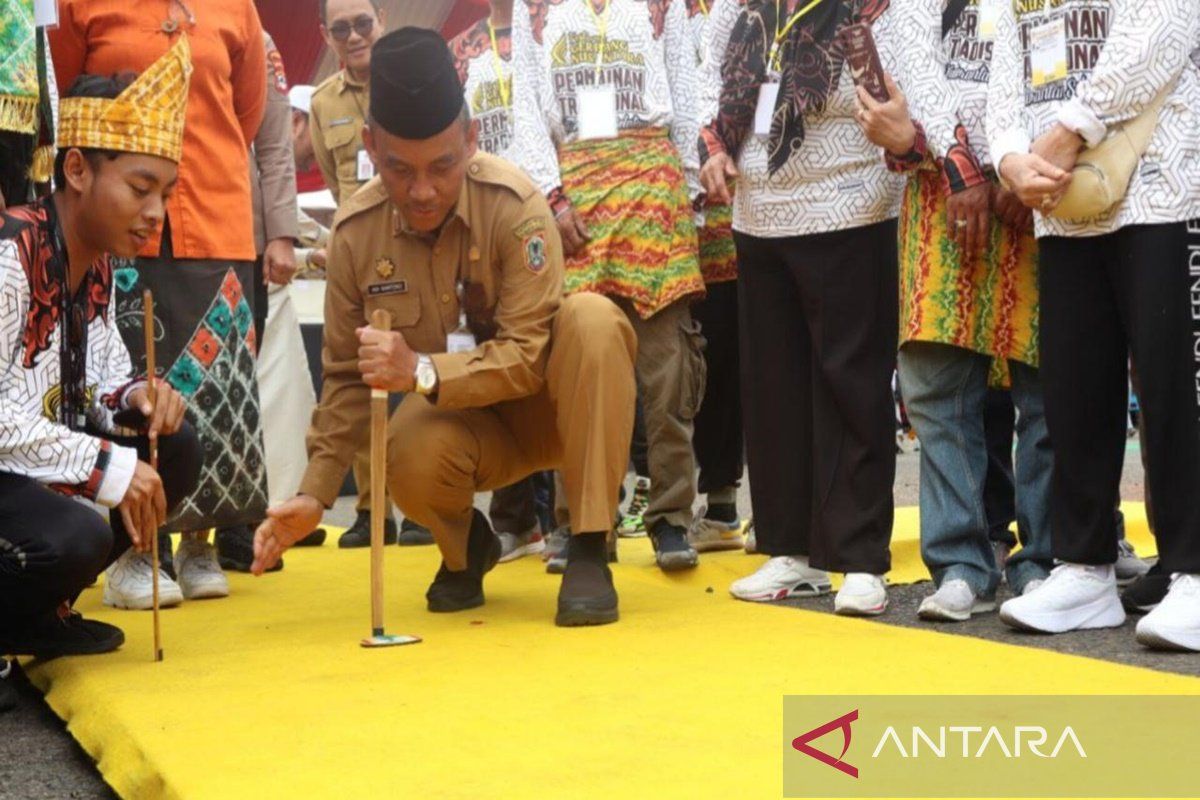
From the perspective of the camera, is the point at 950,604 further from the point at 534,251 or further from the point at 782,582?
the point at 534,251

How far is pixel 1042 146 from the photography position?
3.25 m

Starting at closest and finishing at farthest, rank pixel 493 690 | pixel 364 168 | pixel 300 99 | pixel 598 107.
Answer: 1. pixel 493 690
2. pixel 598 107
3. pixel 364 168
4. pixel 300 99

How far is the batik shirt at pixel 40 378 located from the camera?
116 inches

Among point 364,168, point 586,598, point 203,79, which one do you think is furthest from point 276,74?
point 586,598

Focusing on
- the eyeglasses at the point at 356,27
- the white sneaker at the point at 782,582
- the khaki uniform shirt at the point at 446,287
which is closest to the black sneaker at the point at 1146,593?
the white sneaker at the point at 782,582

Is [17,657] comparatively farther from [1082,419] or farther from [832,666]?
[1082,419]

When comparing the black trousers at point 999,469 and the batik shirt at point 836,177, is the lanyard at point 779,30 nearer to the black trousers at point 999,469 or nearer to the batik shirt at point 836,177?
the batik shirt at point 836,177

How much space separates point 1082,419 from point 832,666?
0.78 metres

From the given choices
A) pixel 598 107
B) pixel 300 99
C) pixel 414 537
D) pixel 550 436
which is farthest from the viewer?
pixel 300 99

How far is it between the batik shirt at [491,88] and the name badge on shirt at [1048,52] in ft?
7.04

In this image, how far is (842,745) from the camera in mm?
2305

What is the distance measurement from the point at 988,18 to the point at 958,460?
93 cm

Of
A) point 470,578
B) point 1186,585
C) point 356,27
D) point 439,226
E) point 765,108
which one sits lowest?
point 470,578

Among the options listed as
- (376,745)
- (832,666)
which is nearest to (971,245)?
(832,666)
